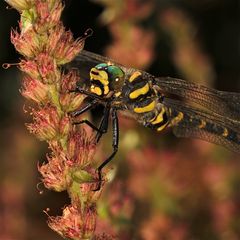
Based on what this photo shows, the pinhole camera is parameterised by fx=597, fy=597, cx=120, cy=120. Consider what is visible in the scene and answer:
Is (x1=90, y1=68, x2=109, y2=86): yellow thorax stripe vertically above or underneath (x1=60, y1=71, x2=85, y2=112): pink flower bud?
above

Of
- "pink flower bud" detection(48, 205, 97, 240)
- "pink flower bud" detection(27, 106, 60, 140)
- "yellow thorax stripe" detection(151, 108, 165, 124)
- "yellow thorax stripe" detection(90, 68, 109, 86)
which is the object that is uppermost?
"yellow thorax stripe" detection(151, 108, 165, 124)

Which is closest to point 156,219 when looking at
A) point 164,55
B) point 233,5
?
point 164,55

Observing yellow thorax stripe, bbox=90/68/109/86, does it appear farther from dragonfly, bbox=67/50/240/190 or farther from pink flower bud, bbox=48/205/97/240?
pink flower bud, bbox=48/205/97/240

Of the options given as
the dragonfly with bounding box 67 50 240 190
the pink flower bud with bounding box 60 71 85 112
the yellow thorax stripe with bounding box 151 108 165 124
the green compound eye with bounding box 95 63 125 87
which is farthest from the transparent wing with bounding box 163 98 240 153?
the pink flower bud with bounding box 60 71 85 112

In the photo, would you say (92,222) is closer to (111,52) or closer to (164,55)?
(111,52)

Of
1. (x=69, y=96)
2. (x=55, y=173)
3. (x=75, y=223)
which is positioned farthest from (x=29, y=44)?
(x=75, y=223)

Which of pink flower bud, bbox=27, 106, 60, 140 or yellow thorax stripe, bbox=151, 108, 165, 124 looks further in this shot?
yellow thorax stripe, bbox=151, 108, 165, 124

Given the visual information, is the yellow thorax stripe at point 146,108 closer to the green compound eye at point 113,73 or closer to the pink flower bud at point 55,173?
the green compound eye at point 113,73
